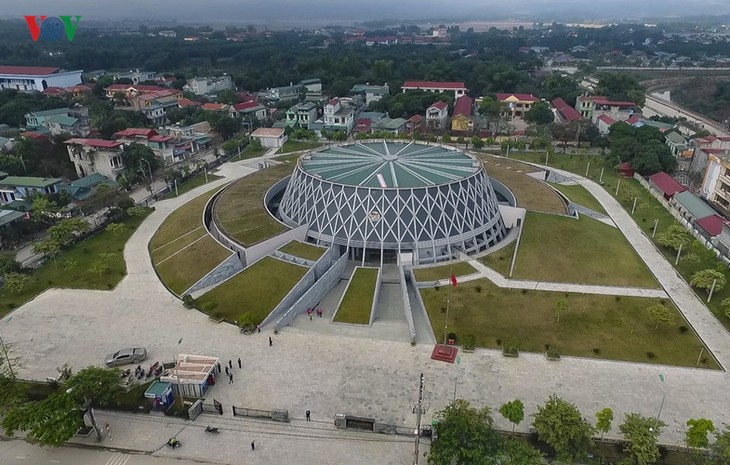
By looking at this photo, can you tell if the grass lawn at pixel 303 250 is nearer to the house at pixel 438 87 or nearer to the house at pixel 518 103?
the house at pixel 518 103

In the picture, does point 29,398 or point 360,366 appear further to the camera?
point 360,366

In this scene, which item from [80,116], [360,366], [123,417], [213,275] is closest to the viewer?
[123,417]

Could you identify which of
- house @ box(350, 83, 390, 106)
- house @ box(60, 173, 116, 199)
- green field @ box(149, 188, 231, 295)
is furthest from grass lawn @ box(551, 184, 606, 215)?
house @ box(60, 173, 116, 199)

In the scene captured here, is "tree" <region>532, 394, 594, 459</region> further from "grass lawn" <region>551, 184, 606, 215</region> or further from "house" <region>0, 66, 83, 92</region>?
"house" <region>0, 66, 83, 92</region>

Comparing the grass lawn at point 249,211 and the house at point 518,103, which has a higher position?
the house at point 518,103

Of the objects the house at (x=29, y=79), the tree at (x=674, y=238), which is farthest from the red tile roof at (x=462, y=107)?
the house at (x=29, y=79)

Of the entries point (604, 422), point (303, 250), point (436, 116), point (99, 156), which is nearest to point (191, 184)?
point (99, 156)

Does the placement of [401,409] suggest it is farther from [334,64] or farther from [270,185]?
[334,64]

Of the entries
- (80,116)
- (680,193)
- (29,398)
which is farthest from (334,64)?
(29,398)
